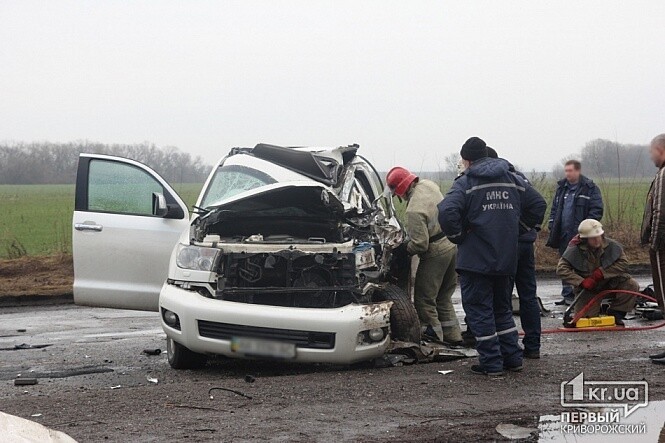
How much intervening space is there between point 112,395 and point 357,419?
1867mm

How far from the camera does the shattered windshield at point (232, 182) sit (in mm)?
9000

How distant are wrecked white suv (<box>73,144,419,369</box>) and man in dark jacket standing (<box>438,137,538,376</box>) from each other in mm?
822

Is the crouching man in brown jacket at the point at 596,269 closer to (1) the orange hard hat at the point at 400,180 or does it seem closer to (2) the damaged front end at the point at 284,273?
(1) the orange hard hat at the point at 400,180

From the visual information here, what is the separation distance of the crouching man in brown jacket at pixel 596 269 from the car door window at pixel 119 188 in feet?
15.0

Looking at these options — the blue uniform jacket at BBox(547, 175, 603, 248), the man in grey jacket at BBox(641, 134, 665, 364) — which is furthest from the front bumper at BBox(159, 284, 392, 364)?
the blue uniform jacket at BBox(547, 175, 603, 248)

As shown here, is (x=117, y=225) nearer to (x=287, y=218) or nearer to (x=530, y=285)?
(x=287, y=218)

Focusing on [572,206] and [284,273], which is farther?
[572,206]

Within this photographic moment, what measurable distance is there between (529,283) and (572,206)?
4.65m

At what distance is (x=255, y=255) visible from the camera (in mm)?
8000

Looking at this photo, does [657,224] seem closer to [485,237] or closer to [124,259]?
[485,237]

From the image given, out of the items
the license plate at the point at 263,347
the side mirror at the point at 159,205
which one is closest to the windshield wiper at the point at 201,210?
the side mirror at the point at 159,205

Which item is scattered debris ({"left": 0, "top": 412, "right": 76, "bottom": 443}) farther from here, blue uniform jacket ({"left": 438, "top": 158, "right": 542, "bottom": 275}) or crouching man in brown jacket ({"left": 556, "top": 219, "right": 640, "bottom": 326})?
crouching man in brown jacket ({"left": 556, "top": 219, "right": 640, "bottom": 326})

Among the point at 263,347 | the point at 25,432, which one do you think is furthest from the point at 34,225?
the point at 25,432

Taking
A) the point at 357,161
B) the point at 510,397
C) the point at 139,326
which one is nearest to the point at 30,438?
the point at 510,397
